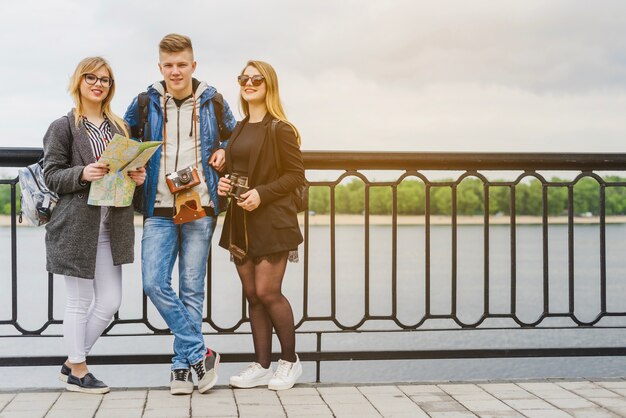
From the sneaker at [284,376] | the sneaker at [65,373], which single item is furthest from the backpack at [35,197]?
the sneaker at [284,376]

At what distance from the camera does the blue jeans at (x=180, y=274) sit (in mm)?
3441

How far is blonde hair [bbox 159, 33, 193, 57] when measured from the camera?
3418 mm

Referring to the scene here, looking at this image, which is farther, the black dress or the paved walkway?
the black dress

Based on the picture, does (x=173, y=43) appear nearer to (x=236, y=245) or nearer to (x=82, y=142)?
(x=82, y=142)

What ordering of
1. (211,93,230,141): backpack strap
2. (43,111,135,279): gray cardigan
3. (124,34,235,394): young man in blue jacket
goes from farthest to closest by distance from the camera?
(211,93,230,141): backpack strap, (124,34,235,394): young man in blue jacket, (43,111,135,279): gray cardigan

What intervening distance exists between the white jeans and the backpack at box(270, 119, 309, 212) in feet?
2.95

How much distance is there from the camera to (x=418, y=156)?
13.4ft

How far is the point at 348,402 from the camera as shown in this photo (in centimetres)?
344

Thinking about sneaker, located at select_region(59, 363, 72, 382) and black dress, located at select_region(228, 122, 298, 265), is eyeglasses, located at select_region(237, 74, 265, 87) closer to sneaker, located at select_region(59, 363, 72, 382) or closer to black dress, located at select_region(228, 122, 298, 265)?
black dress, located at select_region(228, 122, 298, 265)

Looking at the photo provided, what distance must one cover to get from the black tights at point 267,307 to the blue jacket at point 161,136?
374 mm

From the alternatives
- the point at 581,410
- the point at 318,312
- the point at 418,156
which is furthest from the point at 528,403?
the point at 318,312

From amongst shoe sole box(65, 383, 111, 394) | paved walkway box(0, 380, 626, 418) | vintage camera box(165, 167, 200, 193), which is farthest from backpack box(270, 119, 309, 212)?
shoe sole box(65, 383, 111, 394)

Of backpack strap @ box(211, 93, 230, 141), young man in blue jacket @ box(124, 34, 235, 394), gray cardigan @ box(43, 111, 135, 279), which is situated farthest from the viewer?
backpack strap @ box(211, 93, 230, 141)

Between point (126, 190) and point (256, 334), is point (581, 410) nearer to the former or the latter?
point (256, 334)
